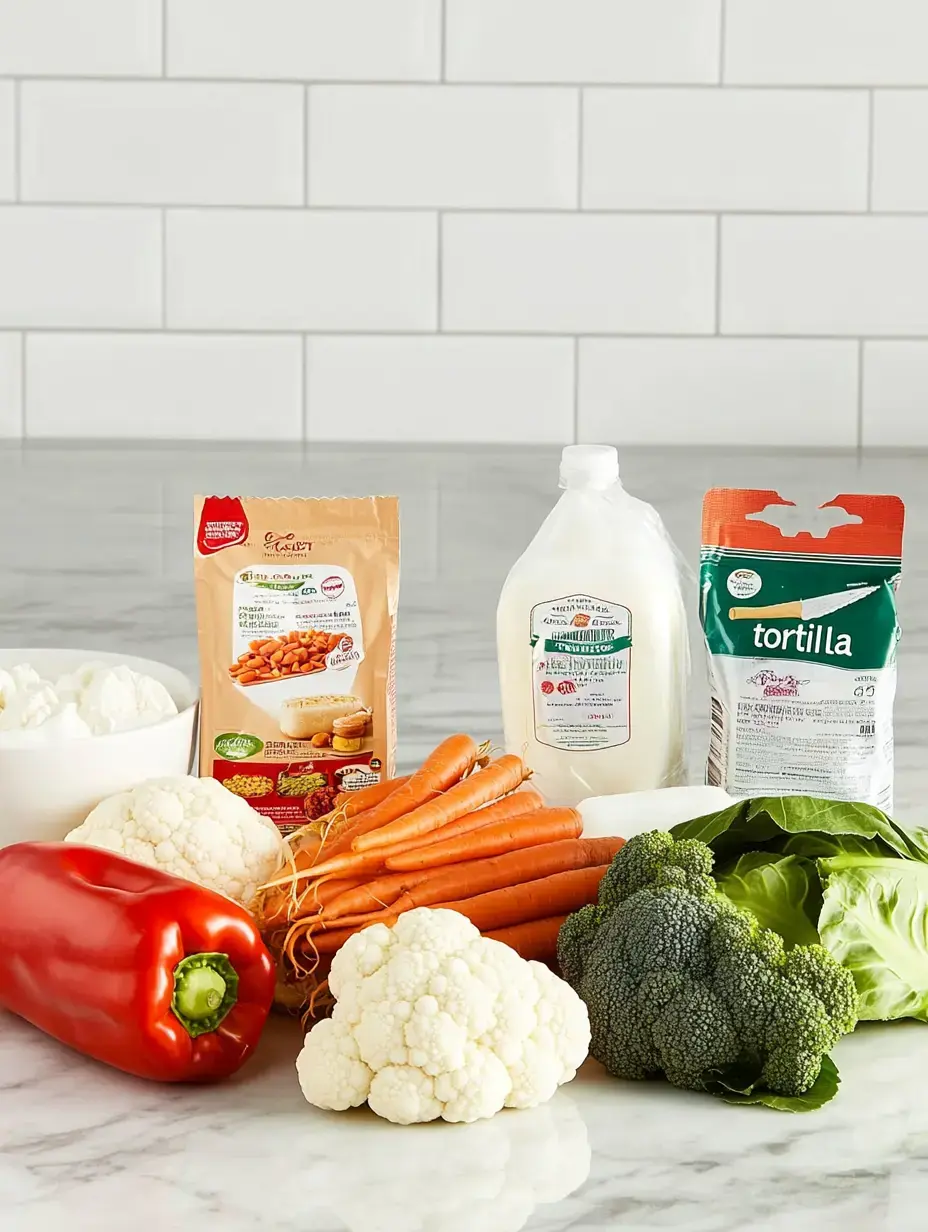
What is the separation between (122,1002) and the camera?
76 cm

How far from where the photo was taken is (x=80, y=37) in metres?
2.39

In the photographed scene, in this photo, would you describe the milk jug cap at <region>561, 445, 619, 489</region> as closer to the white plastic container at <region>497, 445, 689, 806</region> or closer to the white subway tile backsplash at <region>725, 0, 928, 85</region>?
the white plastic container at <region>497, 445, 689, 806</region>

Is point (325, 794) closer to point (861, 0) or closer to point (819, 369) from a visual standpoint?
point (819, 369)

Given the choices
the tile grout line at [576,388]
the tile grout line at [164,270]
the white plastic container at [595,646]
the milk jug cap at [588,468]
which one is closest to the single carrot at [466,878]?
the white plastic container at [595,646]

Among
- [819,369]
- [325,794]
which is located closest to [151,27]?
[819,369]

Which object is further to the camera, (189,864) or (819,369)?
(819,369)

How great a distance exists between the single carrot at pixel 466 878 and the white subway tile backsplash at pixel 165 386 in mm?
1652

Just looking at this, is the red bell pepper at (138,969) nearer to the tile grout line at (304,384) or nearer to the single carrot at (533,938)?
the single carrot at (533,938)

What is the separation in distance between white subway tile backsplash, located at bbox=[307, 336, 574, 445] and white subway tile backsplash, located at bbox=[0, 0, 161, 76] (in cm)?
51

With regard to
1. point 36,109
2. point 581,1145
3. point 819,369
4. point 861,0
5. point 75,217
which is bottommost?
point 581,1145

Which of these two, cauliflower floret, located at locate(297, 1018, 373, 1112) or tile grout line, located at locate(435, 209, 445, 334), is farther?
tile grout line, located at locate(435, 209, 445, 334)

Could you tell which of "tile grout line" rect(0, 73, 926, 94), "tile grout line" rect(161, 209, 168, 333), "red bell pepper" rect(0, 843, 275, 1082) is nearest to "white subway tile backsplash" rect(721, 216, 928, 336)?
"tile grout line" rect(0, 73, 926, 94)

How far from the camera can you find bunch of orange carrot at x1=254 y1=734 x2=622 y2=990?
0.87m

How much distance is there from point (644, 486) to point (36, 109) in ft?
3.66
